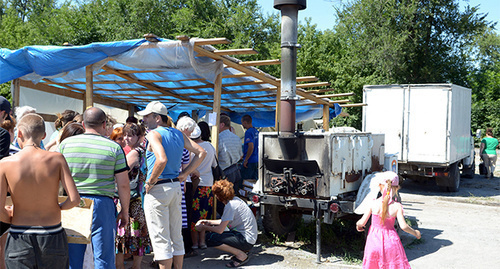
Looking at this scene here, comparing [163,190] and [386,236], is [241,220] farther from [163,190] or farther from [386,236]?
[386,236]

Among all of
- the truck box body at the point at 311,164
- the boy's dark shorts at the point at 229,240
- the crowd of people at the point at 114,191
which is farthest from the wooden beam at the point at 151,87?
the boy's dark shorts at the point at 229,240

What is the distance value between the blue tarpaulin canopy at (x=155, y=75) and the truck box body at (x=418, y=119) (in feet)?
4.22

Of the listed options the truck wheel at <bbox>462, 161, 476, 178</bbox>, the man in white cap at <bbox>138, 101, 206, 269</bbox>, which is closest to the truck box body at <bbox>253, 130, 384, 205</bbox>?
the man in white cap at <bbox>138, 101, 206, 269</bbox>

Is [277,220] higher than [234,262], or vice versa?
[277,220]

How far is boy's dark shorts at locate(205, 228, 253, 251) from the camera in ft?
19.6

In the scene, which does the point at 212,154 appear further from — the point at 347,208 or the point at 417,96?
the point at 417,96

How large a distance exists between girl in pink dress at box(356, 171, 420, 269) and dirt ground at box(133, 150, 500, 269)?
1.47 m

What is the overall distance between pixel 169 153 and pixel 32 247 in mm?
1932

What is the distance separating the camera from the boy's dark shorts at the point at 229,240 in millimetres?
5965

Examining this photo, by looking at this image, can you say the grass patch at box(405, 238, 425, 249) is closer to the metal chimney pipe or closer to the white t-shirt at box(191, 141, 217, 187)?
the metal chimney pipe

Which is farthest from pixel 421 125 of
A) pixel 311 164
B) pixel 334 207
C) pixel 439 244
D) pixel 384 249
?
pixel 384 249

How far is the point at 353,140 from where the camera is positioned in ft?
22.4

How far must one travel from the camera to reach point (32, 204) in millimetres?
3227

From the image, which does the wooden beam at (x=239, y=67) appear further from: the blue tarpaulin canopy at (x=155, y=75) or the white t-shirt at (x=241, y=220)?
the white t-shirt at (x=241, y=220)
